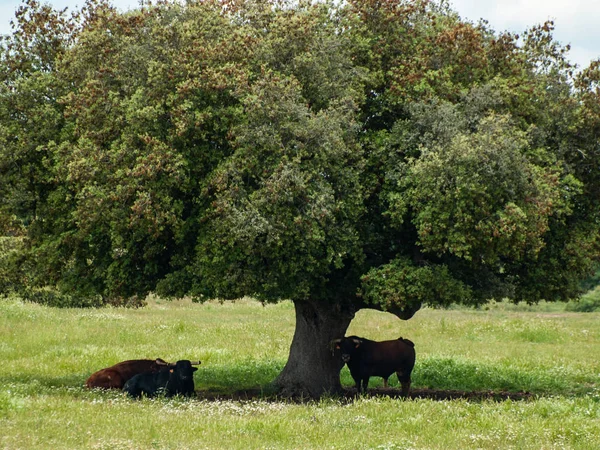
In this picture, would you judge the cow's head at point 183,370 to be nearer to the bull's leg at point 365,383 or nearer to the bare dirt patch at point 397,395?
the bare dirt patch at point 397,395

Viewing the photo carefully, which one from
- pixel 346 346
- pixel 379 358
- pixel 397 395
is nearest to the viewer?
pixel 346 346

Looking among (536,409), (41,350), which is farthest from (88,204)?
(41,350)

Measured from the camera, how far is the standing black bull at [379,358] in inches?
969

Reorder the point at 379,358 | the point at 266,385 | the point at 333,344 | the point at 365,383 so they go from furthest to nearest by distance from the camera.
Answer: the point at 266,385 < the point at 365,383 < the point at 379,358 < the point at 333,344

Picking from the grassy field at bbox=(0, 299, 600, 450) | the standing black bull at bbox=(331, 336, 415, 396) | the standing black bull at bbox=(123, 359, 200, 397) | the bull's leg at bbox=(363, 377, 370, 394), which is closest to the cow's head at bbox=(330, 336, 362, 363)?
the standing black bull at bbox=(331, 336, 415, 396)

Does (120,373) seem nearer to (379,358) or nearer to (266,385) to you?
(266,385)

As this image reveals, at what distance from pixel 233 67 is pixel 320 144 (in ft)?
10.1

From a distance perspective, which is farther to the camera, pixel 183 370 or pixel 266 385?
pixel 266 385

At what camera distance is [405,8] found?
23.1 meters

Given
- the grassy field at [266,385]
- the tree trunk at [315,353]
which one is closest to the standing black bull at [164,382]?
the grassy field at [266,385]

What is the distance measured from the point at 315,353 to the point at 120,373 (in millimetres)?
6120

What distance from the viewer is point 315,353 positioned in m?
25.3

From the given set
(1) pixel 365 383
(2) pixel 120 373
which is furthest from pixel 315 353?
(2) pixel 120 373

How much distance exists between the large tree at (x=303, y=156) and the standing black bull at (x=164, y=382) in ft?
8.03
